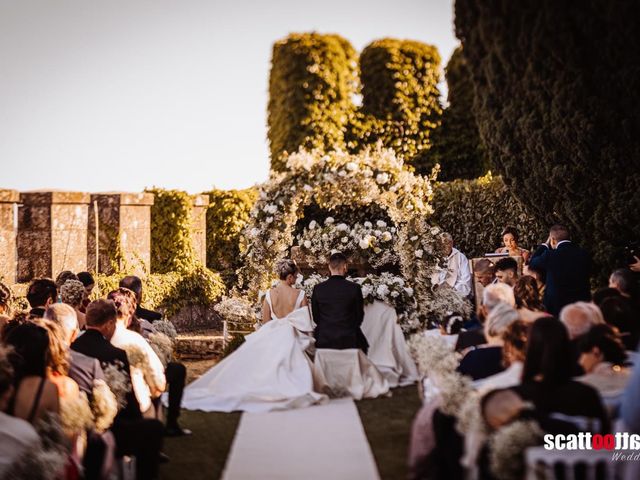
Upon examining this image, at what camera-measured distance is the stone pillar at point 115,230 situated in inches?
517

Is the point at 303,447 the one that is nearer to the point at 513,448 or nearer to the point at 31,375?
the point at 31,375

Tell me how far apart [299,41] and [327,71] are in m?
1.05

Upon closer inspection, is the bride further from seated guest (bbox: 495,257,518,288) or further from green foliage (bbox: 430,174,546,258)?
green foliage (bbox: 430,174,546,258)

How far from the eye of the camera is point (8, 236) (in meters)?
11.8

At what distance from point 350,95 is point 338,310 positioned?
493 inches

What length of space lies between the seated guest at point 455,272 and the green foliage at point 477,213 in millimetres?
2088

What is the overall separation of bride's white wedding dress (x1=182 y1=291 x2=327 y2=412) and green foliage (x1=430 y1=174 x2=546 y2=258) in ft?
17.4

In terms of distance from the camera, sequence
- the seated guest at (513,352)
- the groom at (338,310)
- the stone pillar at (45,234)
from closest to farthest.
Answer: the seated guest at (513,352)
the groom at (338,310)
the stone pillar at (45,234)

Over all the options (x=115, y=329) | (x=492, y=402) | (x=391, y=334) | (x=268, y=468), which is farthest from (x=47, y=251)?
(x=492, y=402)

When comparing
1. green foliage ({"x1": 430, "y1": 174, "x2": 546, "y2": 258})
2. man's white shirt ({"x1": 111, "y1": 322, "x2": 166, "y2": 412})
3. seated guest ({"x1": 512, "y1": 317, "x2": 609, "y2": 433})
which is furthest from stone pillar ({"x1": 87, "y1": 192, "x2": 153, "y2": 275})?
seated guest ({"x1": 512, "y1": 317, "x2": 609, "y2": 433})

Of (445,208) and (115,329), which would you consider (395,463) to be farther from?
(445,208)

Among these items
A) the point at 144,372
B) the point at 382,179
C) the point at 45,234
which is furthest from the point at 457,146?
the point at 144,372

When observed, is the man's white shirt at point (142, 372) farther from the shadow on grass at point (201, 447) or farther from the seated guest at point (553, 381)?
the seated guest at point (553, 381)

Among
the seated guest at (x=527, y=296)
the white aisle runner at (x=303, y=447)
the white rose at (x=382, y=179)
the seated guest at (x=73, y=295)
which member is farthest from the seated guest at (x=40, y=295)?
the white rose at (x=382, y=179)
